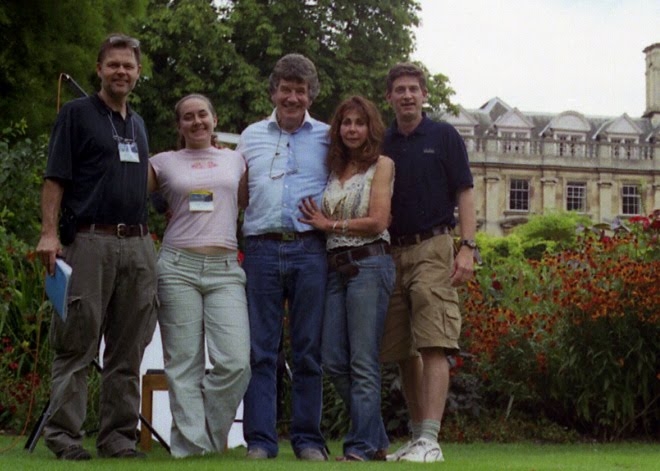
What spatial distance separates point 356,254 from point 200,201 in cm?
81

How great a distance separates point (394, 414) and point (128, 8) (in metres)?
9.18

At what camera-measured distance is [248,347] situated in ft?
18.6

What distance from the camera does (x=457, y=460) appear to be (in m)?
6.07

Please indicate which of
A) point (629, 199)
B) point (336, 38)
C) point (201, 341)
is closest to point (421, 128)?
point (201, 341)

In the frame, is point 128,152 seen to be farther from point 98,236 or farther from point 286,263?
point 286,263

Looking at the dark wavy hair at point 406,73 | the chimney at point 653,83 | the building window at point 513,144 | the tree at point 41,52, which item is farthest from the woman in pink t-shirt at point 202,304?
the chimney at point 653,83

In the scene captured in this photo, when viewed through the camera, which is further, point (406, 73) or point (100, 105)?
point (406, 73)

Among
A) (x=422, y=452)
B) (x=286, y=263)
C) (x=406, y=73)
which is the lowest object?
(x=422, y=452)

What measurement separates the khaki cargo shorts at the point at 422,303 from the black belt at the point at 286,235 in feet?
1.61

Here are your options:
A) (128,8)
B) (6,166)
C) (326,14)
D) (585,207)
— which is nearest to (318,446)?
(6,166)

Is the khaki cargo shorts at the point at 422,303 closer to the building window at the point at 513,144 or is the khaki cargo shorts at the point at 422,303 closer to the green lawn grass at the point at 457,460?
the green lawn grass at the point at 457,460

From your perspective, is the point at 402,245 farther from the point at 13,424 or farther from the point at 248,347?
the point at 13,424

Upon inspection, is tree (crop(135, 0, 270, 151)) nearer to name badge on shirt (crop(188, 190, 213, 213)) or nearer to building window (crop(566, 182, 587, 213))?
name badge on shirt (crop(188, 190, 213, 213))

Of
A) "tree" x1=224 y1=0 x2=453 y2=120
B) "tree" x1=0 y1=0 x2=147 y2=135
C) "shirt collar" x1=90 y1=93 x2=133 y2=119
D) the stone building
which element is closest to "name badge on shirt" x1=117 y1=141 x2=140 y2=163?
"shirt collar" x1=90 y1=93 x2=133 y2=119
